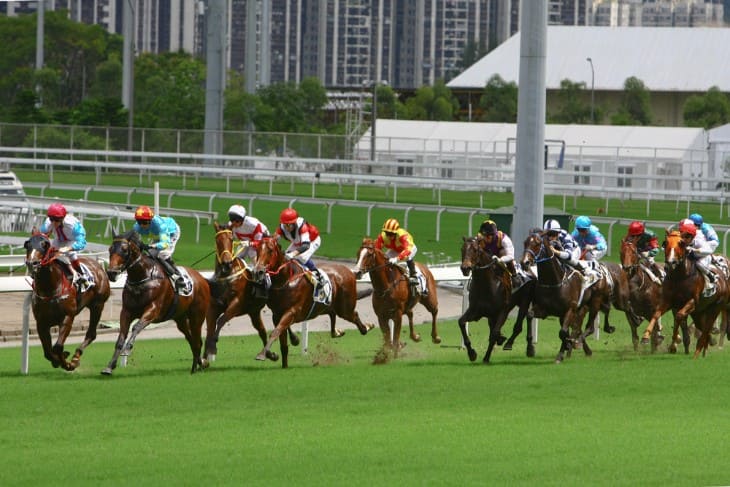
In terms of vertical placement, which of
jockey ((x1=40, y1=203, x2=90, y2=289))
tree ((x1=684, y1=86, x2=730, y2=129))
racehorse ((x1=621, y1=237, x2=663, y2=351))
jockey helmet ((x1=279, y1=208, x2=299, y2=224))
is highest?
tree ((x1=684, y1=86, x2=730, y2=129))

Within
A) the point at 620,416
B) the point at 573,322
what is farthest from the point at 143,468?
the point at 573,322

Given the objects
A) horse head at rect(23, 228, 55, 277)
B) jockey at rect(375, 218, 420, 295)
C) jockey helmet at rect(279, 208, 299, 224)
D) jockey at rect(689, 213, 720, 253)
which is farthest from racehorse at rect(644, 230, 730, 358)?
horse head at rect(23, 228, 55, 277)

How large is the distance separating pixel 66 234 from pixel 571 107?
66.0 meters

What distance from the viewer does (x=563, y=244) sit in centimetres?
1479

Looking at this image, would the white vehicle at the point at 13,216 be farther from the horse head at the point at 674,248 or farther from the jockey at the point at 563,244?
the horse head at the point at 674,248

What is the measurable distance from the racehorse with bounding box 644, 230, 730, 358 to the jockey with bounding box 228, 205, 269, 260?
156 inches

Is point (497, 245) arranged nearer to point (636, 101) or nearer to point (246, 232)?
point (246, 232)

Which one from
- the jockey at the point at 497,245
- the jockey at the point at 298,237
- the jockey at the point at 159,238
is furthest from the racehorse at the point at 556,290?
the jockey at the point at 159,238

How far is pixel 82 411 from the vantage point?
10852mm

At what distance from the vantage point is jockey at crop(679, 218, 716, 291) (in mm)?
15211

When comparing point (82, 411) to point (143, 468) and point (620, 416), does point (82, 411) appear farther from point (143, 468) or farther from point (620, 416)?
point (620, 416)

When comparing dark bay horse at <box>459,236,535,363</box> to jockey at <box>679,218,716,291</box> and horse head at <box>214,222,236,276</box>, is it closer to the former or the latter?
jockey at <box>679,218,716,291</box>

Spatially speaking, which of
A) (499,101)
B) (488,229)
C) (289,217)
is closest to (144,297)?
(289,217)

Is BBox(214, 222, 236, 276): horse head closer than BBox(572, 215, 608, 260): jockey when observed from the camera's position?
Yes
